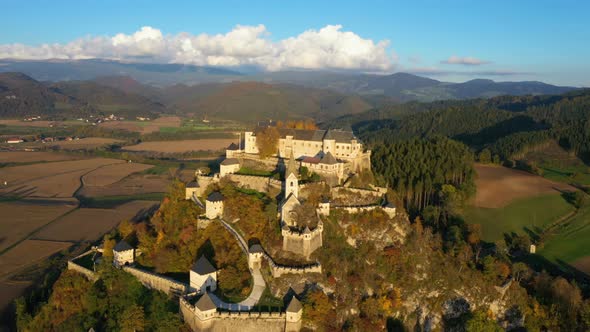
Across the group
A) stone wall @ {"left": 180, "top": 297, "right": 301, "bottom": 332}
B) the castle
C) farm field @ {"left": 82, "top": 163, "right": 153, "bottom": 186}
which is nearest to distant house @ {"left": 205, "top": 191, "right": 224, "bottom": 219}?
the castle

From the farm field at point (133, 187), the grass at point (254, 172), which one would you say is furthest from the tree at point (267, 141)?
the farm field at point (133, 187)

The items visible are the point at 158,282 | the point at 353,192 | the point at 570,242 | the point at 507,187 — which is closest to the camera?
the point at 158,282

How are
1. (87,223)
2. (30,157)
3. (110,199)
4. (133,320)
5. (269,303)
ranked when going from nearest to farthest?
(269,303)
(133,320)
(87,223)
(110,199)
(30,157)

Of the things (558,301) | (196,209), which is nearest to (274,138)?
(196,209)

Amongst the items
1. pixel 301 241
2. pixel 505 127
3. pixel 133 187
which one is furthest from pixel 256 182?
pixel 505 127

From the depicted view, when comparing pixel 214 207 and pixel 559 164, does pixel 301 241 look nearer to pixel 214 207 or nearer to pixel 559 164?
pixel 214 207

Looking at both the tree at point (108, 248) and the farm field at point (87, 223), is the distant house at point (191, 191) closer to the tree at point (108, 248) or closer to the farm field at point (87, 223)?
the tree at point (108, 248)

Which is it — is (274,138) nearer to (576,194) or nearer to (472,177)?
(472,177)
